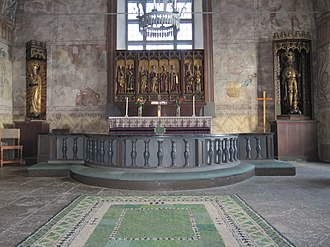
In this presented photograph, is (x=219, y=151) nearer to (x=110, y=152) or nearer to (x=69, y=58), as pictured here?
(x=110, y=152)

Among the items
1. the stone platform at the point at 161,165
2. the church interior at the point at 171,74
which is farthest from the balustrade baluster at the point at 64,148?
the church interior at the point at 171,74

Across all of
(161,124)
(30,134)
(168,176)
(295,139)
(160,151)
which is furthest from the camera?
(30,134)

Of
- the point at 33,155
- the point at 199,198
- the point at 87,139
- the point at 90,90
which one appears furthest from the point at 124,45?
the point at 199,198

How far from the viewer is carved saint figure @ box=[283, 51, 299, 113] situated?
1109cm

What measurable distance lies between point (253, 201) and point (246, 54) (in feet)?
27.2

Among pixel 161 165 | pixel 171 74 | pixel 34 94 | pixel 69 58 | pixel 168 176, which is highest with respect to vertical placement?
pixel 69 58

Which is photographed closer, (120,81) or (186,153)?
(186,153)

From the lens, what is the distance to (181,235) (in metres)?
3.11

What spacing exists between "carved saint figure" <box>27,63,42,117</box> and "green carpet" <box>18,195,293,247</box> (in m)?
7.77

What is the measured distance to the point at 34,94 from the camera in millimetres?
11336

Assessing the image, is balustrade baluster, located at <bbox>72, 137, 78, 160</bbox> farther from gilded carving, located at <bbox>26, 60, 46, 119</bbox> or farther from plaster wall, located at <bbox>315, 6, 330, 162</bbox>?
plaster wall, located at <bbox>315, 6, 330, 162</bbox>

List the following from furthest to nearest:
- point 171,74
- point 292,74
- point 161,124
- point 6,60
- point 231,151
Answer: point 6,60 → point 171,74 → point 292,74 → point 161,124 → point 231,151

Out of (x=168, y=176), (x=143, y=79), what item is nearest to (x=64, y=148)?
(x=168, y=176)

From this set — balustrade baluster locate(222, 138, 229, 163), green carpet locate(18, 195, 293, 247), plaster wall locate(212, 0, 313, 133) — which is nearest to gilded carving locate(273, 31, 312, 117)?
plaster wall locate(212, 0, 313, 133)
